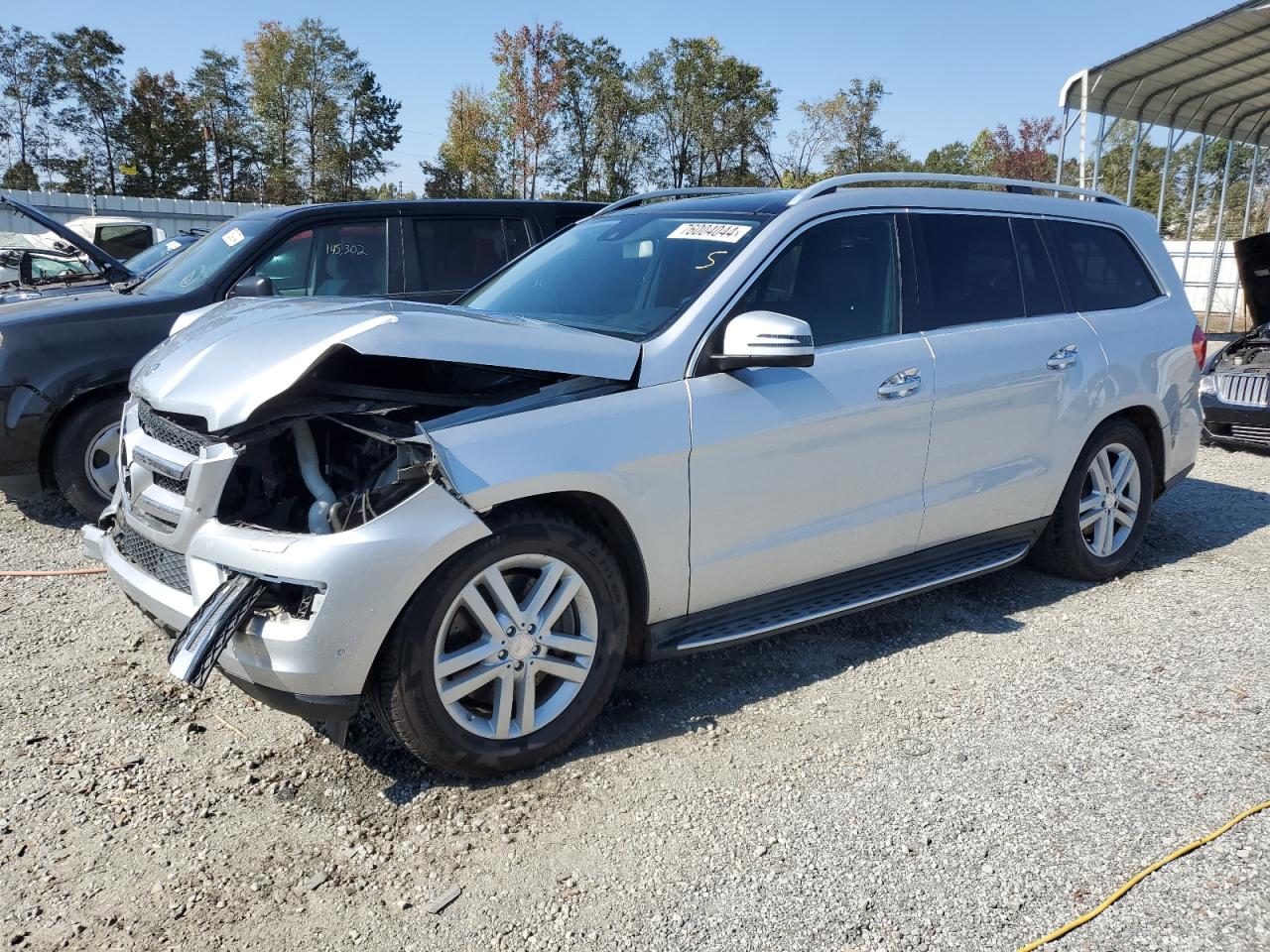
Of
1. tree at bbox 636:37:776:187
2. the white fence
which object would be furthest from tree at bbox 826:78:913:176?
the white fence

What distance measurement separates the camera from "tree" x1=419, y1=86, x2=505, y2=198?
47.2m

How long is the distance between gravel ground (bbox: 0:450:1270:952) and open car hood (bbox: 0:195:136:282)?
139 inches

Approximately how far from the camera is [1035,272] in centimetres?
439

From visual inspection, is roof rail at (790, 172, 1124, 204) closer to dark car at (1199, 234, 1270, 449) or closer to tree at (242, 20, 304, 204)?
dark car at (1199, 234, 1270, 449)

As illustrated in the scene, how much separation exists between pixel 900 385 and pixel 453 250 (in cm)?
395

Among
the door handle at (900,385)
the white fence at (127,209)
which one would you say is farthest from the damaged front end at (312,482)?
the white fence at (127,209)

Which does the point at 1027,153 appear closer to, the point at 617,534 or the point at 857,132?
the point at 857,132

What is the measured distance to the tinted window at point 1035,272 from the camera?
14.3 feet

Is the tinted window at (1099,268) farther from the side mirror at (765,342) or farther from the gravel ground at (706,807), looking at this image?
the side mirror at (765,342)

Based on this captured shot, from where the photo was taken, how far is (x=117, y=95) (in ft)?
164

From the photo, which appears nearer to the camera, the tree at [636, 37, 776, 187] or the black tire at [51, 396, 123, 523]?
the black tire at [51, 396, 123, 523]

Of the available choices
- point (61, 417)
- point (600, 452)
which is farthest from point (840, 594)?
point (61, 417)

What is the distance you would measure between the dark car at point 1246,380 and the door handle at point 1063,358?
181 inches

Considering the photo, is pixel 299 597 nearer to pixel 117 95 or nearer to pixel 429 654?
pixel 429 654
